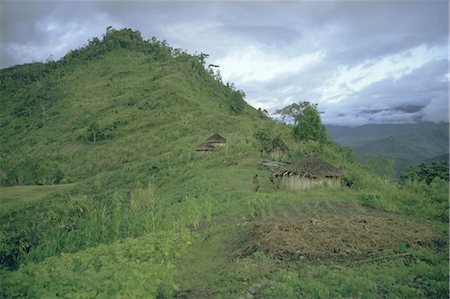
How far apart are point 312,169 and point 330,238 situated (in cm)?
1278

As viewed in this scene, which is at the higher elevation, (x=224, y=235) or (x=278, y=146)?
(x=278, y=146)

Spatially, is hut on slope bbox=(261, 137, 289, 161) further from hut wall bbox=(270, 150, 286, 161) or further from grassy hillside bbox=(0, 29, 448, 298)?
grassy hillside bbox=(0, 29, 448, 298)

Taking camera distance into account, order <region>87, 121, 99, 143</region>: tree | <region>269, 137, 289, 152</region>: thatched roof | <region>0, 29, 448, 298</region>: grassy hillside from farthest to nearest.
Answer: <region>87, 121, 99, 143</region>: tree, <region>269, 137, 289, 152</region>: thatched roof, <region>0, 29, 448, 298</region>: grassy hillside

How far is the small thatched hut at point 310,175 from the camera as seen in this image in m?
23.9

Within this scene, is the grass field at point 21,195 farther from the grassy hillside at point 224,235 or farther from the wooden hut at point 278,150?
the wooden hut at point 278,150

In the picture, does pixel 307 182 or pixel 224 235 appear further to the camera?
pixel 307 182

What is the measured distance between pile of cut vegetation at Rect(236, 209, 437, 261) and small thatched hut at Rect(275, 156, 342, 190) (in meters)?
10.5

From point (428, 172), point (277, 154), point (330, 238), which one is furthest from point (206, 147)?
point (330, 238)

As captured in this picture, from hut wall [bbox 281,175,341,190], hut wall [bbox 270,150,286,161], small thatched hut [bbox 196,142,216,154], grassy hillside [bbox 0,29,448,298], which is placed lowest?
grassy hillside [bbox 0,29,448,298]

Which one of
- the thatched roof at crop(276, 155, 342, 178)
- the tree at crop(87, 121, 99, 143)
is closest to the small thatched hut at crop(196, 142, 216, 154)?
the thatched roof at crop(276, 155, 342, 178)

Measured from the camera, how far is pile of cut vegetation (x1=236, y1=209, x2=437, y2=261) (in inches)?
428

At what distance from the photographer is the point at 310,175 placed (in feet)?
78.0

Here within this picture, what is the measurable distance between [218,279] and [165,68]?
83.2 meters

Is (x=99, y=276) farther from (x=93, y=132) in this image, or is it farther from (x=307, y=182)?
(x=93, y=132)
